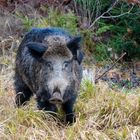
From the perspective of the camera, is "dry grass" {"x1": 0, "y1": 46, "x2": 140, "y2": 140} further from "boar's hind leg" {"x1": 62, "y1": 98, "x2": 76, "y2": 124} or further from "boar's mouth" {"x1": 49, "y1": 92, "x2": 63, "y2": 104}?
"boar's mouth" {"x1": 49, "y1": 92, "x2": 63, "y2": 104}

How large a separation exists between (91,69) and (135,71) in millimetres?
1305

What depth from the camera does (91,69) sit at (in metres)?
8.75

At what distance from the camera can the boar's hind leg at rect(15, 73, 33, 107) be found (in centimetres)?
679

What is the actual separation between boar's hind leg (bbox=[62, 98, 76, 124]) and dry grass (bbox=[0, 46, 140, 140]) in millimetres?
85

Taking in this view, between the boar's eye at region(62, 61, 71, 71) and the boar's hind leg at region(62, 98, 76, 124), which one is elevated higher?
the boar's eye at region(62, 61, 71, 71)

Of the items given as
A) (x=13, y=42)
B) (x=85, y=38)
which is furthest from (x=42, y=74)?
(x=85, y=38)

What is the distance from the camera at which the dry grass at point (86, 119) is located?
608 centimetres

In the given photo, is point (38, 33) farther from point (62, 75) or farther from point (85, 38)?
point (85, 38)

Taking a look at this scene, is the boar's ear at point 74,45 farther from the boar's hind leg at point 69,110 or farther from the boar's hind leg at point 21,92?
the boar's hind leg at point 21,92

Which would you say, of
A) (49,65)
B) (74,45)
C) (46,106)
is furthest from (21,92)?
(74,45)

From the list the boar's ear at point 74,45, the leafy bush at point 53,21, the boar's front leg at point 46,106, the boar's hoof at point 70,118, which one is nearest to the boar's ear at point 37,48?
the boar's ear at point 74,45

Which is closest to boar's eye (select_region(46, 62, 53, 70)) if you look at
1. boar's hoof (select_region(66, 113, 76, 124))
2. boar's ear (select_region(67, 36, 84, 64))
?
boar's ear (select_region(67, 36, 84, 64))

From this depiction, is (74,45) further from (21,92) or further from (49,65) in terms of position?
(21,92)

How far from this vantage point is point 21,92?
676 cm
